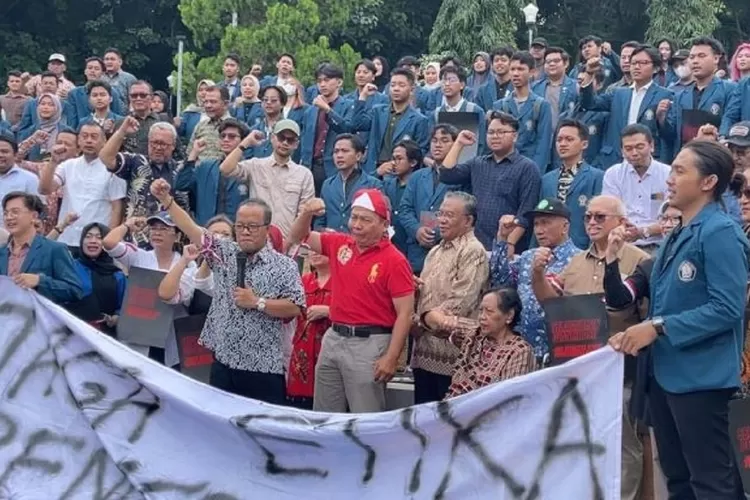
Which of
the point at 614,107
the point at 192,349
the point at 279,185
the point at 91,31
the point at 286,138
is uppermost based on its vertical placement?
the point at 614,107

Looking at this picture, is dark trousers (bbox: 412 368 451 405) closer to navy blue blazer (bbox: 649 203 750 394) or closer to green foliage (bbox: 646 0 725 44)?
navy blue blazer (bbox: 649 203 750 394)

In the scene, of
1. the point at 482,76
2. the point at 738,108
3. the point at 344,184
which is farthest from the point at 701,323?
the point at 482,76

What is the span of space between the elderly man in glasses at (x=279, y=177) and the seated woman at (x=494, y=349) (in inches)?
132

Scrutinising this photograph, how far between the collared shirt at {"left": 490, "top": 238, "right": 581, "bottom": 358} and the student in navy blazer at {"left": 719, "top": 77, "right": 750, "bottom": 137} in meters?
3.74

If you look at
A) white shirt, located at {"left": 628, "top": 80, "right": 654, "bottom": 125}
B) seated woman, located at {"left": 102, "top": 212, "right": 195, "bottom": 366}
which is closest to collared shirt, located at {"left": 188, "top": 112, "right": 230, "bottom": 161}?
seated woman, located at {"left": 102, "top": 212, "right": 195, "bottom": 366}

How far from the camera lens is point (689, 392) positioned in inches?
241

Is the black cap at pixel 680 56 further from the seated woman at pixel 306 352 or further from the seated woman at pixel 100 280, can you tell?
the seated woman at pixel 100 280

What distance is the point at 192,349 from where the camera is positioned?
8.91 meters

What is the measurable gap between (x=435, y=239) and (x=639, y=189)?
5.29ft

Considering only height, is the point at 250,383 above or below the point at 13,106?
above

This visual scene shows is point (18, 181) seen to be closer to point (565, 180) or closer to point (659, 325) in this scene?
point (565, 180)

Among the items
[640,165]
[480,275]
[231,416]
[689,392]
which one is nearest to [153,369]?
[231,416]

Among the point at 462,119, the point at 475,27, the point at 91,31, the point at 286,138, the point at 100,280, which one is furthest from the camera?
the point at 91,31

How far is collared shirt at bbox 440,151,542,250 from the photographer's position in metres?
9.84
